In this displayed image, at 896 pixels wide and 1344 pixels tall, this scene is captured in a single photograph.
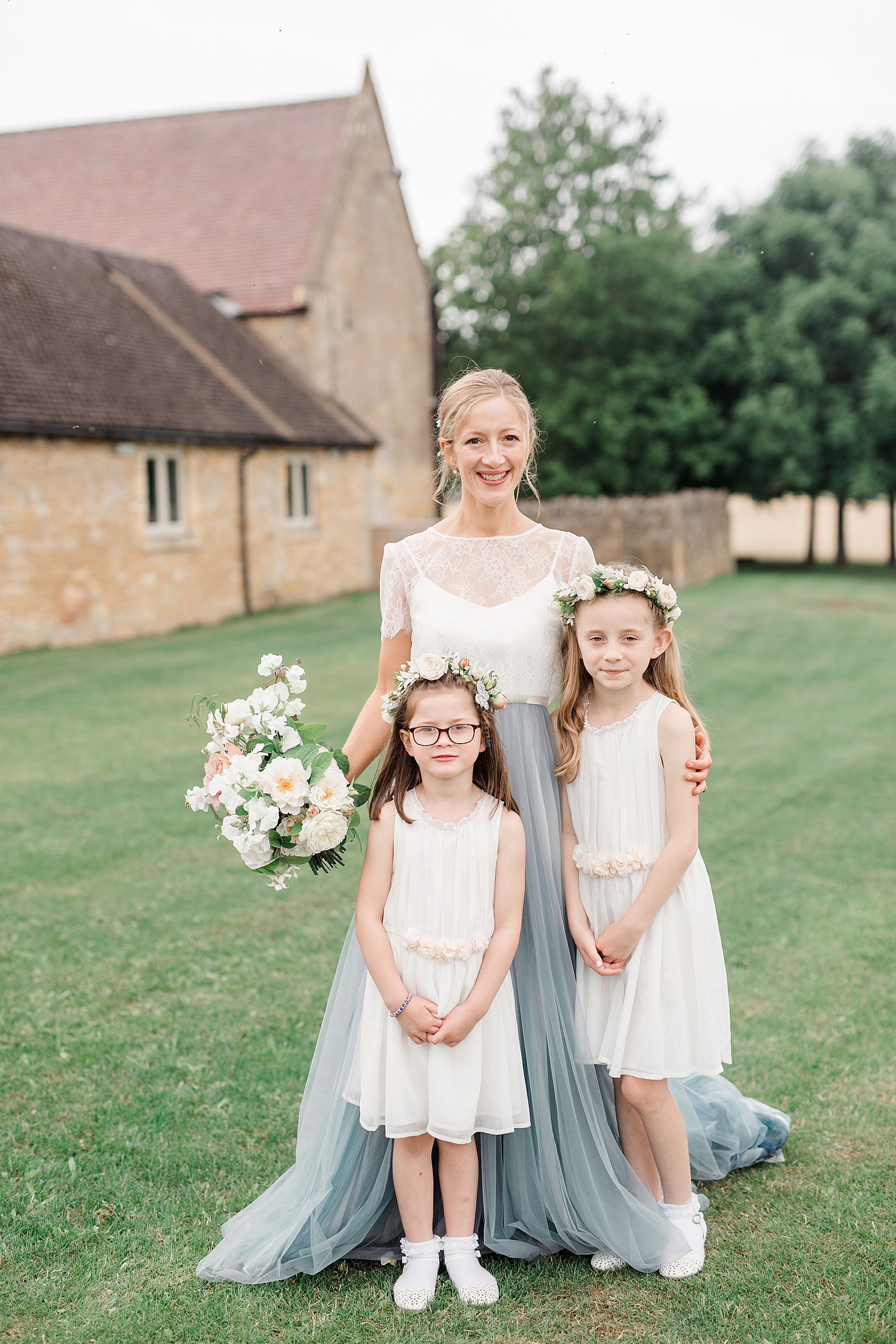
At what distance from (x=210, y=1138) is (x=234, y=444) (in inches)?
679

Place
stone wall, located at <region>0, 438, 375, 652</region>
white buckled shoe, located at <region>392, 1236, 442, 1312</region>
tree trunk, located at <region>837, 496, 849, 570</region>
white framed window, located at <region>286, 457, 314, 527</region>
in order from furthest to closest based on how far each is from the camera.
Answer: tree trunk, located at <region>837, 496, 849, 570</region> < white framed window, located at <region>286, 457, 314, 527</region> < stone wall, located at <region>0, 438, 375, 652</region> < white buckled shoe, located at <region>392, 1236, 442, 1312</region>

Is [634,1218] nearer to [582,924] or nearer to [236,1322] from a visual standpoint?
[582,924]

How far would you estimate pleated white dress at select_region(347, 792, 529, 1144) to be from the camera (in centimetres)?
292

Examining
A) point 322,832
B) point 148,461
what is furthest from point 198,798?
point 148,461

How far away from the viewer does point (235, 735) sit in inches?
116

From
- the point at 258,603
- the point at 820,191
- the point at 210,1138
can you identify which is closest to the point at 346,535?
the point at 258,603

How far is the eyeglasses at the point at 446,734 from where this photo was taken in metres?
2.91

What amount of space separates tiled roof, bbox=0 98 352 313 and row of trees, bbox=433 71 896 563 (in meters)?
6.52

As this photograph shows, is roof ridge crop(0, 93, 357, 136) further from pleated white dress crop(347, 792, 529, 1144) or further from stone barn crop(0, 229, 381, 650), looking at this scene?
pleated white dress crop(347, 792, 529, 1144)

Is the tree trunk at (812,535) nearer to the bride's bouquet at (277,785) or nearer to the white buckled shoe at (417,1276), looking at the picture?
the bride's bouquet at (277,785)

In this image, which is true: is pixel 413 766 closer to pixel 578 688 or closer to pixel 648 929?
pixel 578 688

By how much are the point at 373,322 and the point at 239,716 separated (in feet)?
79.9

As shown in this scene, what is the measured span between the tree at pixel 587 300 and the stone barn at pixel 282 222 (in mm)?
3374

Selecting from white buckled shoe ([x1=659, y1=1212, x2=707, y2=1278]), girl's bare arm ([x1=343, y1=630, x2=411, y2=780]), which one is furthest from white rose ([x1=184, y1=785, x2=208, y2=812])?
white buckled shoe ([x1=659, y1=1212, x2=707, y2=1278])
